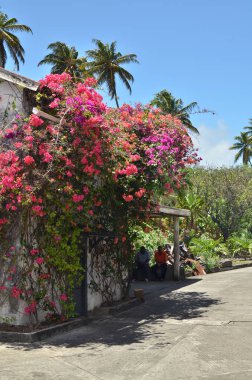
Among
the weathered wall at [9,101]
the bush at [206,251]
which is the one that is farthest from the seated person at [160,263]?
the weathered wall at [9,101]

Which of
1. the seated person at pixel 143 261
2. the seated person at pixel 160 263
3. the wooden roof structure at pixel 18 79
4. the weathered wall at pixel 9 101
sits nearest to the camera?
the wooden roof structure at pixel 18 79

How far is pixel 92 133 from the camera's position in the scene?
945 cm

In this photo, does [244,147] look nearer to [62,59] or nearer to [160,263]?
[62,59]

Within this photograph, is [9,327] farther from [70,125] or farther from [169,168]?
[169,168]

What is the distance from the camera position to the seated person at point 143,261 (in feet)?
61.3

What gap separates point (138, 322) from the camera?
1062 cm

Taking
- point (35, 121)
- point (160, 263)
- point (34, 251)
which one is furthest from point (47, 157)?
point (160, 263)

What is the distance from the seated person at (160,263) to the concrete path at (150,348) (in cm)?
642

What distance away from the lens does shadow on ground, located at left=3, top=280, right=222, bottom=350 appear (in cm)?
870

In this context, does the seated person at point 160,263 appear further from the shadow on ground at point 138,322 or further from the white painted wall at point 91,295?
the white painted wall at point 91,295

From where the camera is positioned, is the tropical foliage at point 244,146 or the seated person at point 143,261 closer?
the seated person at point 143,261

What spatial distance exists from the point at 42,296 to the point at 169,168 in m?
3.91

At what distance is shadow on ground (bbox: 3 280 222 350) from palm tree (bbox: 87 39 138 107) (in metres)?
29.8

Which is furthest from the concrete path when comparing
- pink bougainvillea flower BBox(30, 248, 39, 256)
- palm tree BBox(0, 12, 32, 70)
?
palm tree BBox(0, 12, 32, 70)
